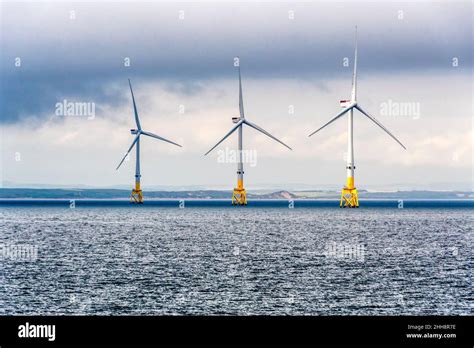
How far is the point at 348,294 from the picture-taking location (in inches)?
2758

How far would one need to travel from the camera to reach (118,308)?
61.7 metres

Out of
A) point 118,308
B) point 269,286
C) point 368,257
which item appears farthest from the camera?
point 368,257

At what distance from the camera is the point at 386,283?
3088 inches
